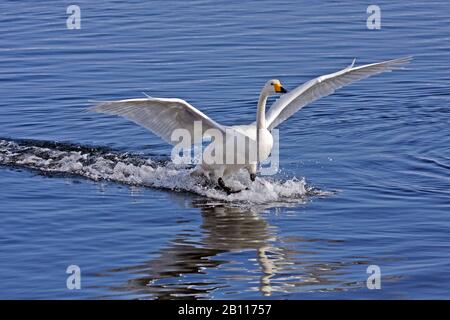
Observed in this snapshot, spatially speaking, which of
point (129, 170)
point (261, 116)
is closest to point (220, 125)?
point (261, 116)

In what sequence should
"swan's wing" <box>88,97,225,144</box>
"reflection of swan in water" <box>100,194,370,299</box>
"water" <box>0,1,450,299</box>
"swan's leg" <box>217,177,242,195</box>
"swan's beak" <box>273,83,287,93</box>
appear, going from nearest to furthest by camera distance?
"reflection of swan in water" <box>100,194,370,299</box> → "water" <box>0,1,450,299</box> → "swan's wing" <box>88,97,225,144</box> → "swan's beak" <box>273,83,287,93</box> → "swan's leg" <box>217,177,242,195</box>

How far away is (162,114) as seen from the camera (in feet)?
49.8

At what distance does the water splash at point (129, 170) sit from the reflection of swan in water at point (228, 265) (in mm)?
1107

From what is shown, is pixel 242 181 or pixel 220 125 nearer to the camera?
pixel 220 125

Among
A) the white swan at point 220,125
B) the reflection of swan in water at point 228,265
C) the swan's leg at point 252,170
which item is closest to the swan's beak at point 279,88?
the white swan at point 220,125

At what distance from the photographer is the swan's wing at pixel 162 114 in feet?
47.7

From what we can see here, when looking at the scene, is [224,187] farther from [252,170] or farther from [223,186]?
[252,170]

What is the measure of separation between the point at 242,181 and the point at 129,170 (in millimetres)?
1718

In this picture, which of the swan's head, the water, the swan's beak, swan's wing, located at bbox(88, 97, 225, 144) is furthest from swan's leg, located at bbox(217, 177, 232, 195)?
the swan's beak

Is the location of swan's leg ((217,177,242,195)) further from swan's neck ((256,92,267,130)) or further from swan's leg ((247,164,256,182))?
swan's neck ((256,92,267,130))

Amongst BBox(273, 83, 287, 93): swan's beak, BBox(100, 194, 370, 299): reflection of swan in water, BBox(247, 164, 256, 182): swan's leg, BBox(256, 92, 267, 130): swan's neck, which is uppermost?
BBox(273, 83, 287, 93): swan's beak

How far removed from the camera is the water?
12.5 meters
